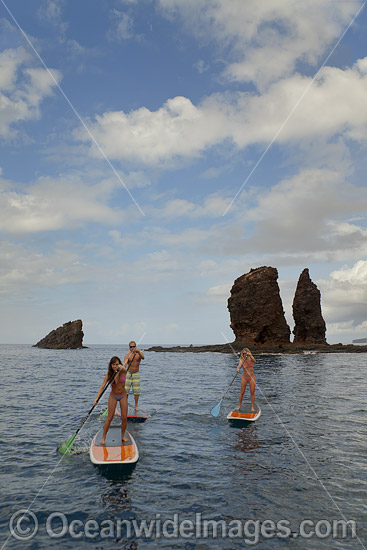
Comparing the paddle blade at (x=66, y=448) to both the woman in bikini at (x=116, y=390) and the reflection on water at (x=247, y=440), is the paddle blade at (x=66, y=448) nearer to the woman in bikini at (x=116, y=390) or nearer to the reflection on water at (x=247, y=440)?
the woman in bikini at (x=116, y=390)

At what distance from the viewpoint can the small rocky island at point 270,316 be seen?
87500 millimetres

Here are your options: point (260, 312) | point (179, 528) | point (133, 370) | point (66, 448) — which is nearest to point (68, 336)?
point (260, 312)

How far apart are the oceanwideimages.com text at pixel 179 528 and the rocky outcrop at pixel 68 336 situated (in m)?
126

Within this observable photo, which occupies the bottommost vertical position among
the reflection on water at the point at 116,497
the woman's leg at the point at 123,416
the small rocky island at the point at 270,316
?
the reflection on water at the point at 116,497

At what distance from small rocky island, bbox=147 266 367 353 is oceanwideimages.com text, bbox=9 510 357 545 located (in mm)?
77349

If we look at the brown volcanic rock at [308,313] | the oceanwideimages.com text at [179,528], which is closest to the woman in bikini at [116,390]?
the oceanwideimages.com text at [179,528]

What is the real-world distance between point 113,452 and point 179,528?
11.4ft

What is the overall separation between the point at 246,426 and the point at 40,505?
8.21 m

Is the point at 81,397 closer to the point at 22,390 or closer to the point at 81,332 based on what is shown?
the point at 22,390

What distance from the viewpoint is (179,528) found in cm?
637

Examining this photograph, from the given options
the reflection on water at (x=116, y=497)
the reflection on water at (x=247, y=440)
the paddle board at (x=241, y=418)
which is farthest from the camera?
the paddle board at (x=241, y=418)

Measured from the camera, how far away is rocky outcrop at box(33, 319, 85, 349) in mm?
128012

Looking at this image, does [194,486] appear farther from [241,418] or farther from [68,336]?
[68,336]

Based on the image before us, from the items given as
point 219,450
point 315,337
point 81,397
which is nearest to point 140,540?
point 219,450
